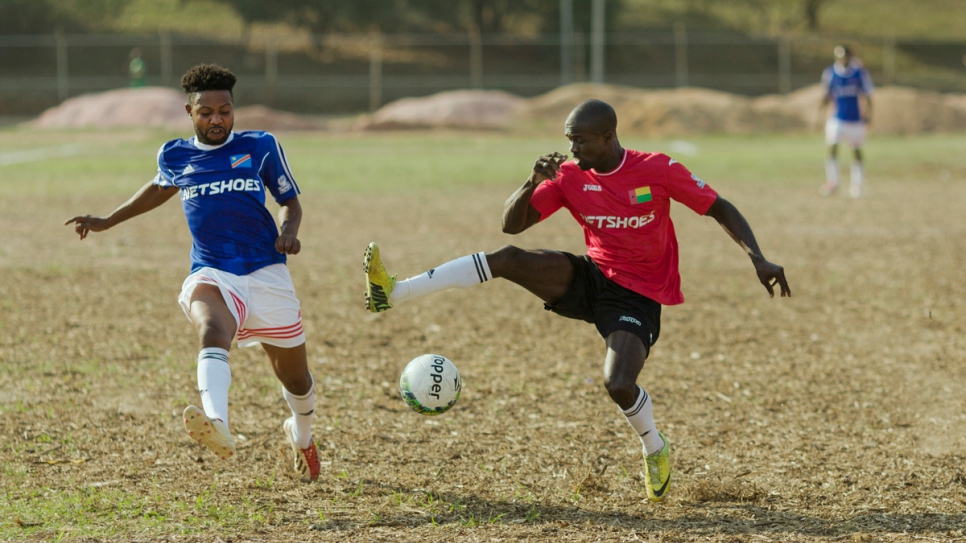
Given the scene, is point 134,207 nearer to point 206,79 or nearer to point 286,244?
point 206,79

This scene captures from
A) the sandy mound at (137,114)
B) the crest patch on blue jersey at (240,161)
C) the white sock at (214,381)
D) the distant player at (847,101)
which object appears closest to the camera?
the white sock at (214,381)

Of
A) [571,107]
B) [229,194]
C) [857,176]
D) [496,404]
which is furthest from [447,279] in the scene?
[571,107]

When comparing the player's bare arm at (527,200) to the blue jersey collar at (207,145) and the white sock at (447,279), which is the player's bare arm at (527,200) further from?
the blue jersey collar at (207,145)

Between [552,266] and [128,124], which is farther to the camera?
[128,124]

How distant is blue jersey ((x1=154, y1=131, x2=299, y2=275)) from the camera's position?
5.32m

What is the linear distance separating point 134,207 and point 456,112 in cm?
2954

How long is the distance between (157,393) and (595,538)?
3.83 metres

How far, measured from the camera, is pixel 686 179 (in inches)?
219

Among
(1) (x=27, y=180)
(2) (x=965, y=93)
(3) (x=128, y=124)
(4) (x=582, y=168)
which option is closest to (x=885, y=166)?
(1) (x=27, y=180)

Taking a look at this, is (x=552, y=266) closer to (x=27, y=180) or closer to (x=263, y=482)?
(x=263, y=482)

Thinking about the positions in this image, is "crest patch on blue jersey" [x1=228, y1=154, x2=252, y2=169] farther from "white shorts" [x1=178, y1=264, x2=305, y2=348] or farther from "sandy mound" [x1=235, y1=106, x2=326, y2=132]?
"sandy mound" [x1=235, y1=106, x2=326, y2=132]

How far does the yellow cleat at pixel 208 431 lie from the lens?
439cm

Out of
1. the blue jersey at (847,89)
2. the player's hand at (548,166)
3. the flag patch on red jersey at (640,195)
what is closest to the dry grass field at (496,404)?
the flag patch on red jersey at (640,195)

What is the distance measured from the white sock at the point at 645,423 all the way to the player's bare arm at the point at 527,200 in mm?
1125
